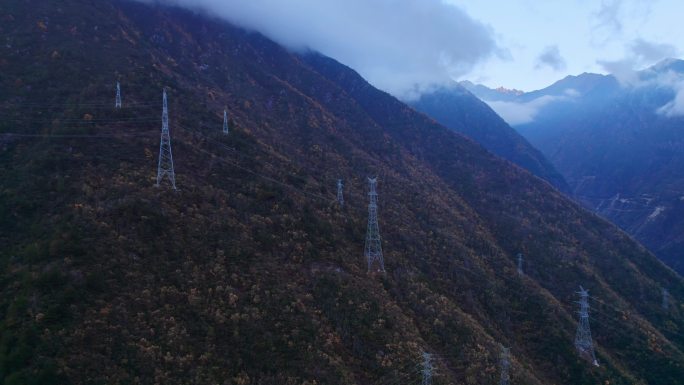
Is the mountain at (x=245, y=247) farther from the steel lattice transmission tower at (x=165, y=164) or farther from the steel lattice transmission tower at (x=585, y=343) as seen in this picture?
the steel lattice transmission tower at (x=585, y=343)

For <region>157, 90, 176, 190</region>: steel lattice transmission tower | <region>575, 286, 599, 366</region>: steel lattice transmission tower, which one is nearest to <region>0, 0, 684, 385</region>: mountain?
<region>157, 90, 176, 190</region>: steel lattice transmission tower

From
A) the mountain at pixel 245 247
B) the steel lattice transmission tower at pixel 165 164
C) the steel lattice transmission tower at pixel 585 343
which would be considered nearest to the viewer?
the mountain at pixel 245 247

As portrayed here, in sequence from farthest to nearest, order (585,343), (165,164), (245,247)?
(585,343) < (165,164) < (245,247)

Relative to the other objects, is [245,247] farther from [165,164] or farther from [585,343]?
[585,343]

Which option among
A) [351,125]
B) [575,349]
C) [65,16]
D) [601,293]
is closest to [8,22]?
[65,16]

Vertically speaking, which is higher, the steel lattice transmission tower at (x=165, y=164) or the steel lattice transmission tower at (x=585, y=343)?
the steel lattice transmission tower at (x=165, y=164)

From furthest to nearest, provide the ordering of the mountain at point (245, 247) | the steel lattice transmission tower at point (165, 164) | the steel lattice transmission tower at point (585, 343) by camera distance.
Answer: the steel lattice transmission tower at point (585, 343)
the steel lattice transmission tower at point (165, 164)
the mountain at point (245, 247)

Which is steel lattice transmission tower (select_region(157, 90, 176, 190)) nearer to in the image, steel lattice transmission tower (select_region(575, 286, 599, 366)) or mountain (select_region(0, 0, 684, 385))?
mountain (select_region(0, 0, 684, 385))

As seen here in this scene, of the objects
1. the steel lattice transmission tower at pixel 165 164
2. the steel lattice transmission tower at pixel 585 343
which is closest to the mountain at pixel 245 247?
Result: the steel lattice transmission tower at pixel 165 164

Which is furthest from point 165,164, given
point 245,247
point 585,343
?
point 585,343

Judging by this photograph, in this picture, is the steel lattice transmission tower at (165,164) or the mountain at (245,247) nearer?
the mountain at (245,247)
